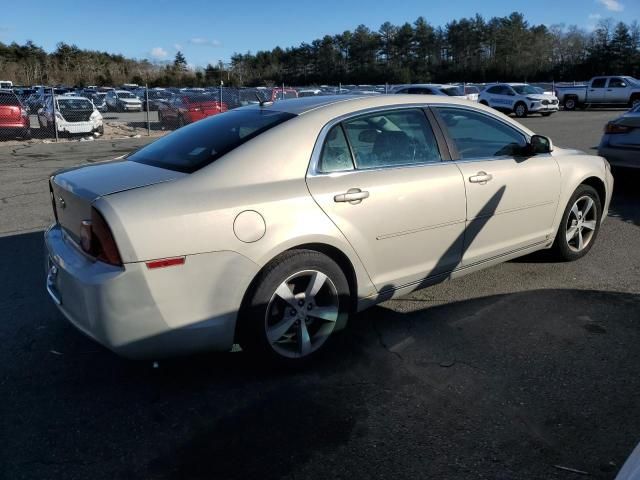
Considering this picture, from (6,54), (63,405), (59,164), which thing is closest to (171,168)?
(63,405)

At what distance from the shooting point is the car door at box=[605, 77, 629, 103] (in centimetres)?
3131

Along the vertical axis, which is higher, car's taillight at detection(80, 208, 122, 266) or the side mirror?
the side mirror

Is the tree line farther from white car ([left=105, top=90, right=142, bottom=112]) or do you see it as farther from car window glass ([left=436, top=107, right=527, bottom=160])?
car window glass ([left=436, top=107, right=527, bottom=160])

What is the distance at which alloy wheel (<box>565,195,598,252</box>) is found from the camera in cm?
491

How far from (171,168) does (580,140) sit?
14.1 m

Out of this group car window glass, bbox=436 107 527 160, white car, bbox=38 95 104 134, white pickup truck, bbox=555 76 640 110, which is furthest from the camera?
white pickup truck, bbox=555 76 640 110

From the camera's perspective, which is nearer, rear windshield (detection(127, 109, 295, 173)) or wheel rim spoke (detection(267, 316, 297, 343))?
wheel rim spoke (detection(267, 316, 297, 343))

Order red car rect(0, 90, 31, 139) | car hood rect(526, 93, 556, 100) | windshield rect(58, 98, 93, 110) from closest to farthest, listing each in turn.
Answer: red car rect(0, 90, 31, 139)
windshield rect(58, 98, 93, 110)
car hood rect(526, 93, 556, 100)

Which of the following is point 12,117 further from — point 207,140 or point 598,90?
point 598,90

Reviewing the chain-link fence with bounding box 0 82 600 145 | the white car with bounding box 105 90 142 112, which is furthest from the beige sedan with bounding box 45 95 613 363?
the white car with bounding box 105 90 142 112

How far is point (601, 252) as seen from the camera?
5414mm

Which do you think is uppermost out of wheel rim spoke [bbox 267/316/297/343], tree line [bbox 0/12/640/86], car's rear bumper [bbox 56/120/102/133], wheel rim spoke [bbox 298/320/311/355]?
tree line [bbox 0/12/640/86]

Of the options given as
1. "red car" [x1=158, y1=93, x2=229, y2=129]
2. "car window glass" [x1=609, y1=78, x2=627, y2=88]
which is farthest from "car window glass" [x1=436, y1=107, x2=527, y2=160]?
"car window glass" [x1=609, y1=78, x2=627, y2=88]

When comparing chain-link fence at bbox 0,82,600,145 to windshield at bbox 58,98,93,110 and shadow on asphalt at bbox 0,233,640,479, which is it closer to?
windshield at bbox 58,98,93,110
